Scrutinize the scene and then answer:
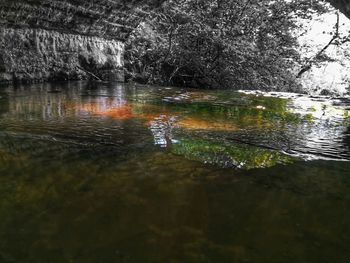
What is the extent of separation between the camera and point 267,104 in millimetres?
5016

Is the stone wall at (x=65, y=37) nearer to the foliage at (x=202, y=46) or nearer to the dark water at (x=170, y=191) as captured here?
the foliage at (x=202, y=46)

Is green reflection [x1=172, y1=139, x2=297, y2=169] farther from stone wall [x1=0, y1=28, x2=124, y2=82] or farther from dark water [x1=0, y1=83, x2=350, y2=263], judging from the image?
stone wall [x1=0, y1=28, x2=124, y2=82]

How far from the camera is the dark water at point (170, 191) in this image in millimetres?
1246

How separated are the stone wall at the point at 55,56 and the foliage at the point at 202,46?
89 cm

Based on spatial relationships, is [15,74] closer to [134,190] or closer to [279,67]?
[134,190]

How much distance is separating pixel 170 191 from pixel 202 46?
8.19 m

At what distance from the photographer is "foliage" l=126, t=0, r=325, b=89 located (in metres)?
9.30

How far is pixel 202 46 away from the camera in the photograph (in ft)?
31.2

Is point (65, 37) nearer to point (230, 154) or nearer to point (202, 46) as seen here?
point (202, 46)

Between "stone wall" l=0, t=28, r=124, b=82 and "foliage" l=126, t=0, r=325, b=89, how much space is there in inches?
35.0

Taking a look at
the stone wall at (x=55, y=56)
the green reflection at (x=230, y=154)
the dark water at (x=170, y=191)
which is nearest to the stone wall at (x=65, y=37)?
the stone wall at (x=55, y=56)

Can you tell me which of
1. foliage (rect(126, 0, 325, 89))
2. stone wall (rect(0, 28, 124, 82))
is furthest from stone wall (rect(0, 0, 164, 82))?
foliage (rect(126, 0, 325, 89))

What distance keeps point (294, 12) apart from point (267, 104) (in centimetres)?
729

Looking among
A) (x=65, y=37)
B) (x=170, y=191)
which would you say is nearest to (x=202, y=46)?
(x=65, y=37)
